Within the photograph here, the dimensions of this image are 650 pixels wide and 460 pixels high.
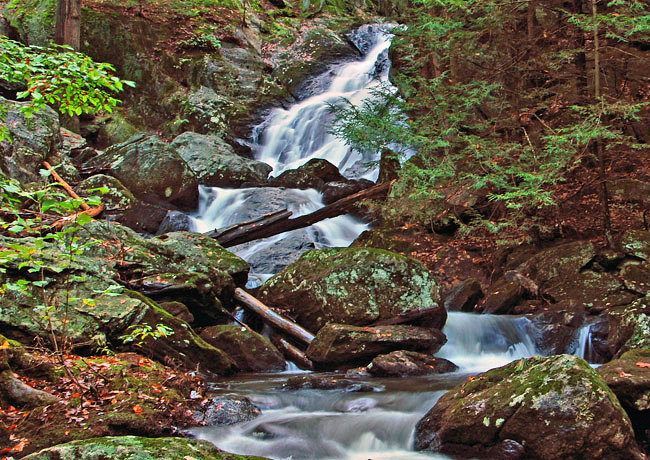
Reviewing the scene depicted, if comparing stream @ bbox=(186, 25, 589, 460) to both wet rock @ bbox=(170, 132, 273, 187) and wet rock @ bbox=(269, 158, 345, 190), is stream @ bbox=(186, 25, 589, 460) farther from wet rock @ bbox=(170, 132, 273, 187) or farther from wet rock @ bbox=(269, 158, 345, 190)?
wet rock @ bbox=(170, 132, 273, 187)

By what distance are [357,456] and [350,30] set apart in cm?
2397

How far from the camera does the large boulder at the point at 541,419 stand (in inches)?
142

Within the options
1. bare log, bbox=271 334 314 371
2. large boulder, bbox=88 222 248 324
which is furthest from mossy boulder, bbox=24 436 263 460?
large boulder, bbox=88 222 248 324

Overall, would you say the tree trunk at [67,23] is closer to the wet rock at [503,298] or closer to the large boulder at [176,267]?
the large boulder at [176,267]

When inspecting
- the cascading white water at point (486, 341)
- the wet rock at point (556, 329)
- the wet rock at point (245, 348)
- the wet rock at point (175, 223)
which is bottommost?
the wet rock at point (175, 223)

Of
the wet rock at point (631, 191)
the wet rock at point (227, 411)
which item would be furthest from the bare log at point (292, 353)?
the wet rock at point (631, 191)

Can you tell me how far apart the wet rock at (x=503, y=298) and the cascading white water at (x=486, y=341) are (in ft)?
1.44

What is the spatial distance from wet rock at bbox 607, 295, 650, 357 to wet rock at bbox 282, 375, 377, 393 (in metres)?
2.98

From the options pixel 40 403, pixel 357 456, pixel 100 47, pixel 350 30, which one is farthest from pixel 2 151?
pixel 350 30

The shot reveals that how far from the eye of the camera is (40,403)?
12.8 ft

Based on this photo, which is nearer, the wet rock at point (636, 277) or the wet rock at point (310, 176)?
the wet rock at point (636, 277)

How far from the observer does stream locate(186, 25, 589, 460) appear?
462 centimetres

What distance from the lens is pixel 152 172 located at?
43.0ft

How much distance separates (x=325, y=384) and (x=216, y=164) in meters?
10.7
